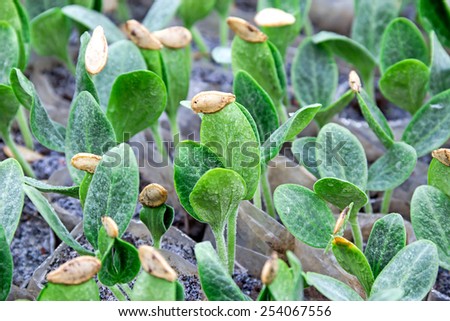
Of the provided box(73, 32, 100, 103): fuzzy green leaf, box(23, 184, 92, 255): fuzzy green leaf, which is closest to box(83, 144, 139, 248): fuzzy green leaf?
box(23, 184, 92, 255): fuzzy green leaf

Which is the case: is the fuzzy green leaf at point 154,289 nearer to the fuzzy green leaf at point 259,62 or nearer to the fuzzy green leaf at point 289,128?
the fuzzy green leaf at point 289,128

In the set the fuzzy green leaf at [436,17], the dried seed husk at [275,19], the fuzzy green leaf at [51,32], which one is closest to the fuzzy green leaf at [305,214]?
the dried seed husk at [275,19]

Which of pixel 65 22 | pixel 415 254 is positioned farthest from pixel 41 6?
pixel 415 254

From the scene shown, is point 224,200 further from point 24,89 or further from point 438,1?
point 438,1

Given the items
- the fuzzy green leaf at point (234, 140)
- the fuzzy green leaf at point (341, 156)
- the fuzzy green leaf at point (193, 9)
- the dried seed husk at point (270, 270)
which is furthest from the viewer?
the fuzzy green leaf at point (193, 9)

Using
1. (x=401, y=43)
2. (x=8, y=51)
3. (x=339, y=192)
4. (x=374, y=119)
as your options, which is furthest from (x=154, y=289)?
(x=401, y=43)
